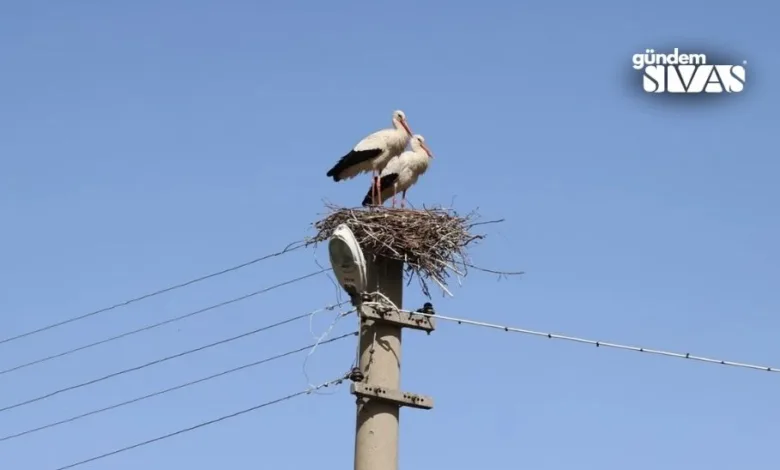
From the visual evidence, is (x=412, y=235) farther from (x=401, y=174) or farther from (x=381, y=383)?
(x=401, y=174)

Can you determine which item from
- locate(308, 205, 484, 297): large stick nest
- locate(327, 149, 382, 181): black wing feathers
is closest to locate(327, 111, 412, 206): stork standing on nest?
locate(327, 149, 382, 181): black wing feathers

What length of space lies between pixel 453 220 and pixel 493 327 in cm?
175

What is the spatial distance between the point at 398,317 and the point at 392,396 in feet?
1.93

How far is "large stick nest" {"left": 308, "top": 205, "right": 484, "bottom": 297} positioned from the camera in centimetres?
1023

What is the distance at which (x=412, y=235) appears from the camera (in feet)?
34.7

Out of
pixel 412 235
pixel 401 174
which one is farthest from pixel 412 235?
pixel 401 174

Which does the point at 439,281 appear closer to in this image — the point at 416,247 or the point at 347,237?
the point at 416,247

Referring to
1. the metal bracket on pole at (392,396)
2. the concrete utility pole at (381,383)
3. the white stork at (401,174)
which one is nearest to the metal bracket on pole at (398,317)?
the concrete utility pole at (381,383)

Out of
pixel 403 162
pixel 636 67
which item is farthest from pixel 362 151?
pixel 636 67

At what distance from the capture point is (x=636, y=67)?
50.0ft

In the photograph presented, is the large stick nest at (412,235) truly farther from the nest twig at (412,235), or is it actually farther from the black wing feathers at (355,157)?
the black wing feathers at (355,157)

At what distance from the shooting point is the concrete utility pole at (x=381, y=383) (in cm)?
Answer: 900

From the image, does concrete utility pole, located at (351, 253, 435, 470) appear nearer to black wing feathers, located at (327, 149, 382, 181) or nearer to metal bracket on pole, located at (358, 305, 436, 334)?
metal bracket on pole, located at (358, 305, 436, 334)

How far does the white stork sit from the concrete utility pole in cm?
565
